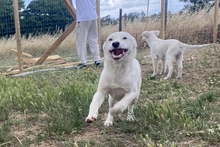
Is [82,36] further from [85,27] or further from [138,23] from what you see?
[138,23]

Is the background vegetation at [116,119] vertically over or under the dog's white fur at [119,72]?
under

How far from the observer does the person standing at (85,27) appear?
7352 mm

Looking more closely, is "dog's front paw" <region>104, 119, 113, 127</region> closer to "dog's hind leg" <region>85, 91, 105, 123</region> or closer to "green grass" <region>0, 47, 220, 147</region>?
"green grass" <region>0, 47, 220, 147</region>

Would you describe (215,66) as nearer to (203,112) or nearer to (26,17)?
(203,112)

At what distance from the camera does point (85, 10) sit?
7336mm

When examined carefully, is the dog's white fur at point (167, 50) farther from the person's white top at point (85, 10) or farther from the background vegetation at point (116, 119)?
the person's white top at point (85, 10)

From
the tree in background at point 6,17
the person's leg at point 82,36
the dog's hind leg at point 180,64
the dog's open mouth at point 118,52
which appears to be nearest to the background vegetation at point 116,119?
the dog's hind leg at point 180,64

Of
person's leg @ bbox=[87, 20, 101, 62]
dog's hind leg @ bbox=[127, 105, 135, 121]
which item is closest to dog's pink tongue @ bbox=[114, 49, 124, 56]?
dog's hind leg @ bbox=[127, 105, 135, 121]

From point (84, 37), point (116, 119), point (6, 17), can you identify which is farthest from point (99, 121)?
point (6, 17)

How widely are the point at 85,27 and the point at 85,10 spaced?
39 cm

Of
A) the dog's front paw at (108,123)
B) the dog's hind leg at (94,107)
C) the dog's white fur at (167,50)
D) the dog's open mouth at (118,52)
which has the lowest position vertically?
the dog's front paw at (108,123)

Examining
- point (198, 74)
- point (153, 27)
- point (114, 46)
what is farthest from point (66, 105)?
point (153, 27)

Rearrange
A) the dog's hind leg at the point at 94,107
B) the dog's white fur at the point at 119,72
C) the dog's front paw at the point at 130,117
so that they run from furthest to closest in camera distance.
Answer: the dog's front paw at the point at 130,117 < the dog's white fur at the point at 119,72 < the dog's hind leg at the point at 94,107

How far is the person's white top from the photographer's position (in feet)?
24.1
